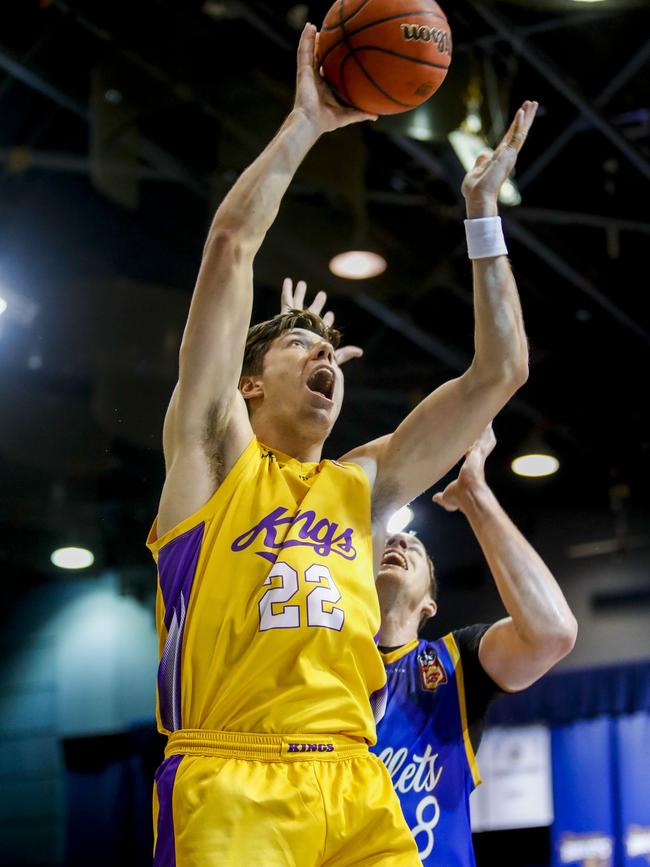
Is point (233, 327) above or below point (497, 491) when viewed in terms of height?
below

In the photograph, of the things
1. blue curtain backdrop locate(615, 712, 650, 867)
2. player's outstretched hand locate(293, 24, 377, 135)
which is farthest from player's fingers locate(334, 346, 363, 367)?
blue curtain backdrop locate(615, 712, 650, 867)

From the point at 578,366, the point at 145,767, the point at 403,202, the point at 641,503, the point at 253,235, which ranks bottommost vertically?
the point at 145,767

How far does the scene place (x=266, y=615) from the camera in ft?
7.44

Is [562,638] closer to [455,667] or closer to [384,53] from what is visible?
[455,667]

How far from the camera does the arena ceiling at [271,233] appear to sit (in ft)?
20.6

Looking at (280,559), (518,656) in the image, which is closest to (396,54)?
(280,559)

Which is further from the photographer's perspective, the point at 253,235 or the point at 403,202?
the point at 403,202

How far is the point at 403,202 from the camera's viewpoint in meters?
7.39

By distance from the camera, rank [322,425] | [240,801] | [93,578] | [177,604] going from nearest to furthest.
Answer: [240,801] → [177,604] → [322,425] → [93,578]

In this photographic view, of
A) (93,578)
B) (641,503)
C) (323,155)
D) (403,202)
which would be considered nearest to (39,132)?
(323,155)

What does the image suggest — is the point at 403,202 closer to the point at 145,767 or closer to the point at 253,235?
the point at 145,767

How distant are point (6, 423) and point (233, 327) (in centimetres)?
593

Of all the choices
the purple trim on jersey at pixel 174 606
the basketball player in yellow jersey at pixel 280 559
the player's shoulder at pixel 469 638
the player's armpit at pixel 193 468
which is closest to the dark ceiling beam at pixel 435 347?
the player's shoulder at pixel 469 638

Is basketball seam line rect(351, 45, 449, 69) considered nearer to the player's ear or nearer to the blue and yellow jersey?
the player's ear
